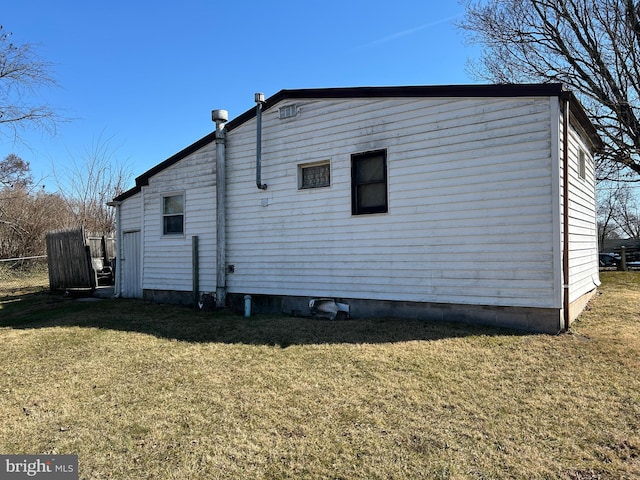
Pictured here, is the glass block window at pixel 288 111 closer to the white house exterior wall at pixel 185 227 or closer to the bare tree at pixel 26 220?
the white house exterior wall at pixel 185 227

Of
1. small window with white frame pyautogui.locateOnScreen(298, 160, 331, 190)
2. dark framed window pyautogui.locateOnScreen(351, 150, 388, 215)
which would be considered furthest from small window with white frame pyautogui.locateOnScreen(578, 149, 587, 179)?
small window with white frame pyautogui.locateOnScreen(298, 160, 331, 190)

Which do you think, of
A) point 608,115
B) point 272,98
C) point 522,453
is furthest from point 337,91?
point 608,115

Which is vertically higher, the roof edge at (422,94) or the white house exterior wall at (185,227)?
the roof edge at (422,94)

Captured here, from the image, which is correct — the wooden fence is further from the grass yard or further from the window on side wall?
the grass yard

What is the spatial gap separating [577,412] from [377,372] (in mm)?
1872

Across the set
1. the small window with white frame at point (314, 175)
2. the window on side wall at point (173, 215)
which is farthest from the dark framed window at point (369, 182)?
the window on side wall at point (173, 215)

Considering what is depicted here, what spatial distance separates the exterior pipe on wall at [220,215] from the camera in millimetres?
8906

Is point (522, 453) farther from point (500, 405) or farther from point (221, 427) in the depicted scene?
point (221, 427)

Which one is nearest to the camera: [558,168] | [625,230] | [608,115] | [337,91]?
[558,168]

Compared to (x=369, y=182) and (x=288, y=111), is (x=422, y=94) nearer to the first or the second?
(x=369, y=182)

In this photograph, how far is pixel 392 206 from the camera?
7074 mm

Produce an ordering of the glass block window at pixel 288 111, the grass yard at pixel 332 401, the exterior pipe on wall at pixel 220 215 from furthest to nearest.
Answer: the exterior pipe on wall at pixel 220 215 → the glass block window at pixel 288 111 → the grass yard at pixel 332 401

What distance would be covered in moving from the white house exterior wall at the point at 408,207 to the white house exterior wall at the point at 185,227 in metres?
0.65

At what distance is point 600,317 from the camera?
6.74 m
